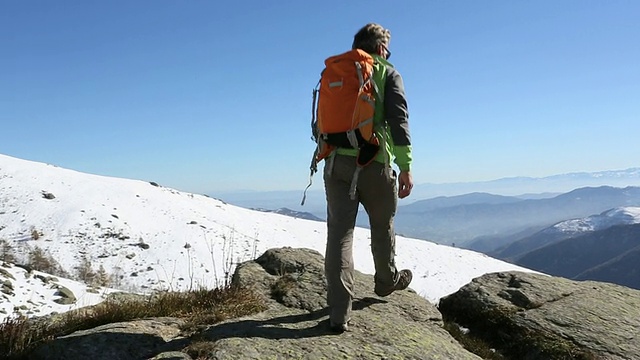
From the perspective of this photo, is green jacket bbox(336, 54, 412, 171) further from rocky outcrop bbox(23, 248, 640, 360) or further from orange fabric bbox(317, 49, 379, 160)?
rocky outcrop bbox(23, 248, 640, 360)

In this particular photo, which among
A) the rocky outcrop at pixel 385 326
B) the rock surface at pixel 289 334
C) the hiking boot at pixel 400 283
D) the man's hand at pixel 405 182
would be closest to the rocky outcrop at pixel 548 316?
the rocky outcrop at pixel 385 326

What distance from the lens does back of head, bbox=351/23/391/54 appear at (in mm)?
4949

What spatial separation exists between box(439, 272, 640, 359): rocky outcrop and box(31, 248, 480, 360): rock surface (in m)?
1.13

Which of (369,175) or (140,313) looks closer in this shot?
(369,175)

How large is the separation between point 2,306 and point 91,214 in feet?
51.6

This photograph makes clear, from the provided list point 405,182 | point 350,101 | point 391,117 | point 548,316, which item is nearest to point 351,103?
point 350,101

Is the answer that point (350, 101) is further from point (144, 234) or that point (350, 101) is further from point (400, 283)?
point (144, 234)

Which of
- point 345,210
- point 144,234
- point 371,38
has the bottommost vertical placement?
point 144,234

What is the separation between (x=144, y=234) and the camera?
86.6 ft

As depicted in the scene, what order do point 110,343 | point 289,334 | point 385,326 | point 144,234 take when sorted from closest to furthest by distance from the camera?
point 110,343 → point 289,334 → point 385,326 → point 144,234

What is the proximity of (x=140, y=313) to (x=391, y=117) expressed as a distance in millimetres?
3708

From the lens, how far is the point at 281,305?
221 inches

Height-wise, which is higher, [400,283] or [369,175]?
[369,175]

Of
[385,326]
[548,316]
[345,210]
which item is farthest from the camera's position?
[548,316]
